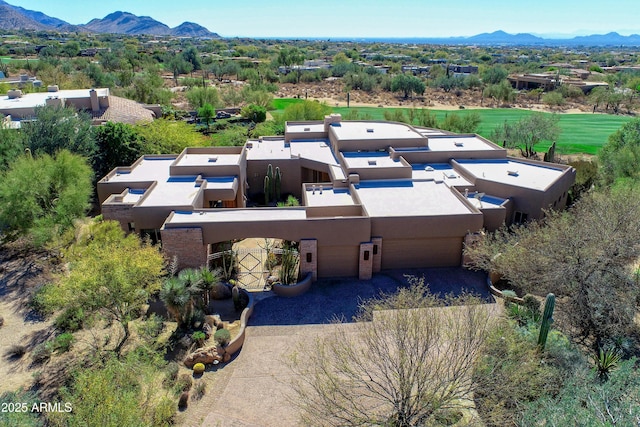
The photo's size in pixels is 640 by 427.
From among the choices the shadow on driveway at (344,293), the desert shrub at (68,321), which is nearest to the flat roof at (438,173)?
the shadow on driveway at (344,293)

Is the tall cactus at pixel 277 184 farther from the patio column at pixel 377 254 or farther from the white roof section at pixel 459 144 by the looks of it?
the white roof section at pixel 459 144

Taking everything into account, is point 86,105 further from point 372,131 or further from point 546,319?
point 546,319

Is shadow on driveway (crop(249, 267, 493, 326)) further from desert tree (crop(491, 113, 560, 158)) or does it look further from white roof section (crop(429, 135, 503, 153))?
desert tree (crop(491, 113, 560, 158))

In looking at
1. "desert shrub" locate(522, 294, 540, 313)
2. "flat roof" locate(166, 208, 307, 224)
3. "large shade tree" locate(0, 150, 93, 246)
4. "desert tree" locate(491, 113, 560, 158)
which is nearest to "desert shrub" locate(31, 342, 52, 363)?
"large shade tree" locate(0, 150, 93, 246)

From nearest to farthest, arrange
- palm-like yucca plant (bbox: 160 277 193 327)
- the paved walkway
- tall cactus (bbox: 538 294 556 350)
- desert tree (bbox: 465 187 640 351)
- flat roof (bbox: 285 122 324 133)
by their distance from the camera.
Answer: tall cactus (bbox: 538 294 556 350)
the paved walkway
desert tree (bbox: 465 187 640 351)
palm-like yucca plant (bbox: 160 277 193 327)
flat roof (bbox: 285 122 324 133)

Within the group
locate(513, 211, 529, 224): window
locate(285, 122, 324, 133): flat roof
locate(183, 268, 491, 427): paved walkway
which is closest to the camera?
locate(183, 268, 491, 427): paved walkway

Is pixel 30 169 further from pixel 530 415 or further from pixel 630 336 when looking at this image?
pixel 630 336
